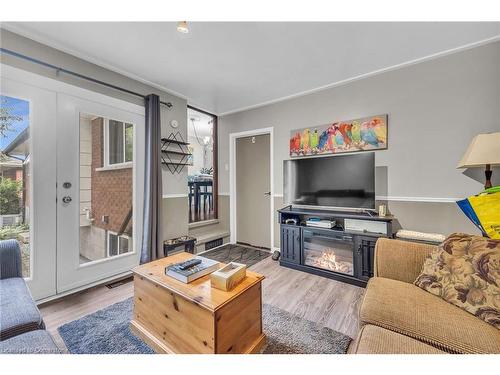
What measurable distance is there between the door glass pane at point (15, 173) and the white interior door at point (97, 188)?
0.21 metres

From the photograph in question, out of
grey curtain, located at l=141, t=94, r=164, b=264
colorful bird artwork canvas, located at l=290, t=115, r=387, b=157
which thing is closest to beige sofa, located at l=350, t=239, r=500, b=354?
colorful bird artwork canvas, located at l=290, t=115, r=387, b=157

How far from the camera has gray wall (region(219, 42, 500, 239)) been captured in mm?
2023

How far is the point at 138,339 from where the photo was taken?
1429 millimetres

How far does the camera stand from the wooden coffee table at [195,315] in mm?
1090

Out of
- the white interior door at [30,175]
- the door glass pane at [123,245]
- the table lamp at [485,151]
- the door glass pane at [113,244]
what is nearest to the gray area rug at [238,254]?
the door glass pane at [123,245]

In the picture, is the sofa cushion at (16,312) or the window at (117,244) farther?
the window at (117,244)

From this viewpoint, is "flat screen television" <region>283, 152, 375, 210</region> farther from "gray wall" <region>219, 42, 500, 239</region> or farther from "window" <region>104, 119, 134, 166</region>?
"window" <region>104, 119, 134, 166</region>

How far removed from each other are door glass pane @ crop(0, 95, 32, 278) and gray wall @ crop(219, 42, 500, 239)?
3.16 meters

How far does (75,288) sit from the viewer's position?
83.4 inches

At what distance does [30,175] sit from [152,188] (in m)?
1.03

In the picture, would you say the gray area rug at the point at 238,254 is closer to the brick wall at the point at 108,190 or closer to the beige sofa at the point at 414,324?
the brick wall at the point at 108,190

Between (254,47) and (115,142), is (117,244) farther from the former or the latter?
(254,47)
